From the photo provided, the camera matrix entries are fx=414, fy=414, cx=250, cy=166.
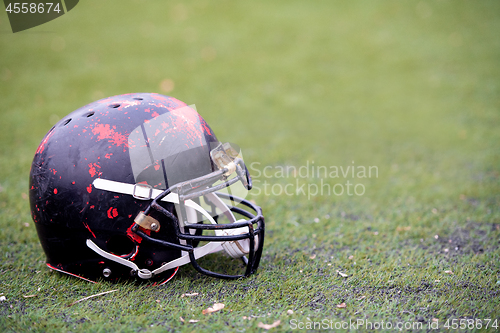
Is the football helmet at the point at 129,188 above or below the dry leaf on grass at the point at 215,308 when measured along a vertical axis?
above

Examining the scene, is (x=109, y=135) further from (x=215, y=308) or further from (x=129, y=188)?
(x=215, y=308)

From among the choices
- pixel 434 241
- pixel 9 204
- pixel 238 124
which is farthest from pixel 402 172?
pixel 9 204

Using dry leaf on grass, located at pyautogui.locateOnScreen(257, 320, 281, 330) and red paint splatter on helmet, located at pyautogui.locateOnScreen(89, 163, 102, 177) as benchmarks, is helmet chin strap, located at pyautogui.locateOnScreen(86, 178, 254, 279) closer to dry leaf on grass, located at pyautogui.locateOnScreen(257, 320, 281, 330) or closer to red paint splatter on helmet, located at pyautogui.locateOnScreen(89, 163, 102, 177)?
red paint splatter on helmet, located at pyautogui.locateOnScreen(89, 163, 102, 177)

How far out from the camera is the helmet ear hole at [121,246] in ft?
9.68

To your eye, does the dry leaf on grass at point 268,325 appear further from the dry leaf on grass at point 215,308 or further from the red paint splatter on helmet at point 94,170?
the red paint splatter on helmet at point 94,170

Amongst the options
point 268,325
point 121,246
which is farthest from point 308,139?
point 268,325

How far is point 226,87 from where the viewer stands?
8422mm

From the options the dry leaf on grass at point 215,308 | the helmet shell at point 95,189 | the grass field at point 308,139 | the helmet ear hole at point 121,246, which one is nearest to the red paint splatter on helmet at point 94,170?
the helmet shell at point 95,189

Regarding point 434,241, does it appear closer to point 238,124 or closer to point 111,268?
point 111,268

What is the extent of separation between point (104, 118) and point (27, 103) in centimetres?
538

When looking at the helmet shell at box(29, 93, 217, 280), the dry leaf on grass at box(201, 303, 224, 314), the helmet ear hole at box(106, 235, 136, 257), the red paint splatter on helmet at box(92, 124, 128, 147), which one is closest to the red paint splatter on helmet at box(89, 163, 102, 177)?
the helmet shell at box(29, 93, 217, 280)

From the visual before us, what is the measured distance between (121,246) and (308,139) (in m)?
4.45

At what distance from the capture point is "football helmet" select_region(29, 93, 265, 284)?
279cm

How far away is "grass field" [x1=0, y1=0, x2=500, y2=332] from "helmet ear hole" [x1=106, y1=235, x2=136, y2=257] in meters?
0.25
